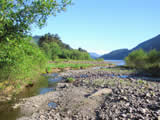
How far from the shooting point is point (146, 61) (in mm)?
41438

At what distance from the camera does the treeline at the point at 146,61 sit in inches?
1407

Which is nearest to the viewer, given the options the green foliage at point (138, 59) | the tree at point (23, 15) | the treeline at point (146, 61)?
the tree at point (23, 15)

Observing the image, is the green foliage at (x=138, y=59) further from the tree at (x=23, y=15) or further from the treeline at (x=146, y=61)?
the tree at (x=23, y=15)

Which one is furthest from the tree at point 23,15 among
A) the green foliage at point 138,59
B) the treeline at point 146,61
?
the green foliage at point 138,59

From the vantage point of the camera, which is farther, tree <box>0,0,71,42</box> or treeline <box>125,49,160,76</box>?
treeline <box>125,49,160,76</box>

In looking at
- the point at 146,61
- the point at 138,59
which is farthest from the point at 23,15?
the point at 138,59

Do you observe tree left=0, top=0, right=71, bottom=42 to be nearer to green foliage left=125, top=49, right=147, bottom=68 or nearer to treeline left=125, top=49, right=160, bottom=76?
treeline left=125, top=49, right=160, bottom=76

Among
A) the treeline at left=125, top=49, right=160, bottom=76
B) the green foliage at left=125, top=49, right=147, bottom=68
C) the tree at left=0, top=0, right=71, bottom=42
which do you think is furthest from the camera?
the green foliage at left=125, top=49, right=147, bottom=68

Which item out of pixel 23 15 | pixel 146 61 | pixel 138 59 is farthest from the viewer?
pixel 138 59

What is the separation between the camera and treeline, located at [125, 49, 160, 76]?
35734 mm

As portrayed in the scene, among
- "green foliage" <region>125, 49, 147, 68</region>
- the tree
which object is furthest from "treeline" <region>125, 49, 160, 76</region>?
the tree

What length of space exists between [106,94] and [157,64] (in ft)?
101

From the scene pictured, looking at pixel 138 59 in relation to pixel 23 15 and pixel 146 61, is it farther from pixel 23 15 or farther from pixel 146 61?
pixel 23 15

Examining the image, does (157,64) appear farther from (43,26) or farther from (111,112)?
(43,26)
